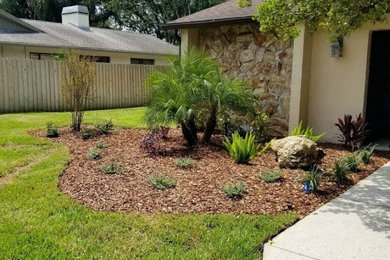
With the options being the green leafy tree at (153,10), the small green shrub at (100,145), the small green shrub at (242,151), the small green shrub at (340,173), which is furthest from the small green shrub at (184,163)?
the green leafy tree at (153,10)

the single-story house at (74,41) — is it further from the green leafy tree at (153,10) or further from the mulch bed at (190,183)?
the mulch bed at (190,183)

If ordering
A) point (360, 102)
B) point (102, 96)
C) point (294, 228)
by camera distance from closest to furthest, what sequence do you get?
point (294, 228)
point (360, 102)
point (102, 96)

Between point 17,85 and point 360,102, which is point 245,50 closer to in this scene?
point 360,102

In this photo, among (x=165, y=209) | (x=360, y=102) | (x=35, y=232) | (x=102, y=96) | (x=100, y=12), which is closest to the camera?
(x=35, y=232)

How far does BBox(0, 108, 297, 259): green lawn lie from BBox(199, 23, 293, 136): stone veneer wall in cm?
490

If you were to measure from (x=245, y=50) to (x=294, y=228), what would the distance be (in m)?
6.08

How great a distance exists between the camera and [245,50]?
902cm

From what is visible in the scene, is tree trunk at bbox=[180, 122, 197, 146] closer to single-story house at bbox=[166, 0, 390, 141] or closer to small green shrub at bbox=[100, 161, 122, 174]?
small green shrub at bbox=[100, 161, 122, 174]

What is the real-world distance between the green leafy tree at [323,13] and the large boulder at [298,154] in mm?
1842

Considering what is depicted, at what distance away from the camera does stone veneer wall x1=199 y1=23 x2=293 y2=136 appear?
27.6ft

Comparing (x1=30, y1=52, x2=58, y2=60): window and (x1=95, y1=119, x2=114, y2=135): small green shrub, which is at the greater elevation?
(x1=30, y1=52, x2=58, y2=60): window

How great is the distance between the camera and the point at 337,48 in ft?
24.9

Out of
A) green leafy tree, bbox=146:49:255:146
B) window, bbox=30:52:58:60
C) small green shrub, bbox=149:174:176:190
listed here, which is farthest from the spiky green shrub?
window, bbox=30:52:58:60

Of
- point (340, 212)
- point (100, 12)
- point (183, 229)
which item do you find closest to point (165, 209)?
point (183, 229)
